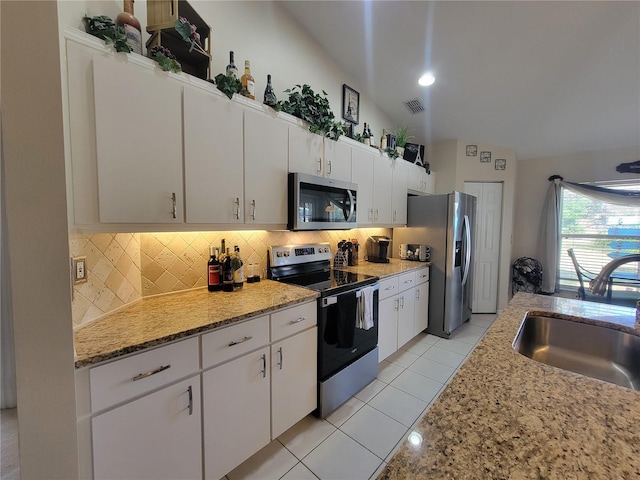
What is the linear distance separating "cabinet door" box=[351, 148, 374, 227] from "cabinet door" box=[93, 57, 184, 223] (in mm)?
1686

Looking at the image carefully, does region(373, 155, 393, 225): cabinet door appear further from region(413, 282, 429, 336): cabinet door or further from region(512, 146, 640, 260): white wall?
region(512, 146, 640, 260): white wall

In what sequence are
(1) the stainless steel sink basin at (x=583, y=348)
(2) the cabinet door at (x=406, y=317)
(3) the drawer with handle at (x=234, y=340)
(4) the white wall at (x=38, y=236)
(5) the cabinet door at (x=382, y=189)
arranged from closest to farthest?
(4) the white wall at (x=38, y=236) < (1) the stainless steel sink basin at (x=583, y=348) < (3) the drawer with handle at (x=234, y=340) < (2) the cabinet door at (x=406, y=317) < (5) the cabinet door at (x=382, y=189)

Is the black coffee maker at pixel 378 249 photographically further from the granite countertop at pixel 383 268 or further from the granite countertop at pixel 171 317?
the granite countertop at pixel 171 317

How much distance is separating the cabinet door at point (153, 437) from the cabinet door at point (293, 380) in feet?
1.51

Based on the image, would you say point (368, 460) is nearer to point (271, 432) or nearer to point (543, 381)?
point (271, 432)

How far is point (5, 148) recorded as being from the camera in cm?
80

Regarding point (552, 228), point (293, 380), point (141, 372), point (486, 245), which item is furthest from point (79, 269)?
point (552, 228)

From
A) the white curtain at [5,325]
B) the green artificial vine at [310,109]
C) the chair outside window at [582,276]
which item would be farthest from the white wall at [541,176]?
the white curtain at [5,325]

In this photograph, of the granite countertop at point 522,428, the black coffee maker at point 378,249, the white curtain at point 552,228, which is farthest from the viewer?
the white curtain at point 552,228

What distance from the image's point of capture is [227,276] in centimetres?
182

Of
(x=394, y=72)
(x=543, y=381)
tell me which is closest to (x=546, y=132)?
(x=394, y=72)

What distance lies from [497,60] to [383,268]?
2.38 meters

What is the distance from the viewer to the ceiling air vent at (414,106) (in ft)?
10.7

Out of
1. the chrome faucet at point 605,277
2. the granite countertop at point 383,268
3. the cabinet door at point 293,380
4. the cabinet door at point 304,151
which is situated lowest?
the cabinet door at point 293,380
